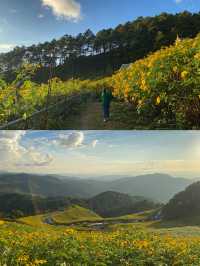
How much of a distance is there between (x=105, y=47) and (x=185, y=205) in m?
0.66

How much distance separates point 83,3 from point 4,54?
13.9 inches

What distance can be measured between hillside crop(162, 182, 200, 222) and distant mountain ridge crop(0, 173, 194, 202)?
0.02 meters

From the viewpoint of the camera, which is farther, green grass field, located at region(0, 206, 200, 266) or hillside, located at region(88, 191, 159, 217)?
hillside, located at region(88, 191, 159, 217)

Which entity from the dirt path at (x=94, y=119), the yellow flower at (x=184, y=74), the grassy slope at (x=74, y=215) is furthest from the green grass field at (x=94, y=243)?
the yellow flower at (x=184, y=74)

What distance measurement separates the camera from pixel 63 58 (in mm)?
3861

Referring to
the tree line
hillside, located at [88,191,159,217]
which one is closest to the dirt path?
the tree line

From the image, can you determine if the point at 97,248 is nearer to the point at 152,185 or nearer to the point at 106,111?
the point at 152,185

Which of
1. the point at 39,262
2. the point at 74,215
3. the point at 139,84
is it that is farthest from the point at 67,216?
the point at 139,84

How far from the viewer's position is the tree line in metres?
3.82

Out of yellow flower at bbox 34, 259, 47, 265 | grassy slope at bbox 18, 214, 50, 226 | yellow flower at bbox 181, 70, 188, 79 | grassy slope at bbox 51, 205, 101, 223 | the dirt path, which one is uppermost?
yellow flower at bbox 181, 70, 188, 79

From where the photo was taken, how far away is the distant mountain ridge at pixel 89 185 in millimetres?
3891

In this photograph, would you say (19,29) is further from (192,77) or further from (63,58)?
(192,77)

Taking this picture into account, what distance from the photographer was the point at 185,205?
389cm

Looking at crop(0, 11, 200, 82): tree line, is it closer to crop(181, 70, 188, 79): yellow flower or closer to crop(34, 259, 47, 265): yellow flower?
crop(181, 70, 188, 79): yellow flower
